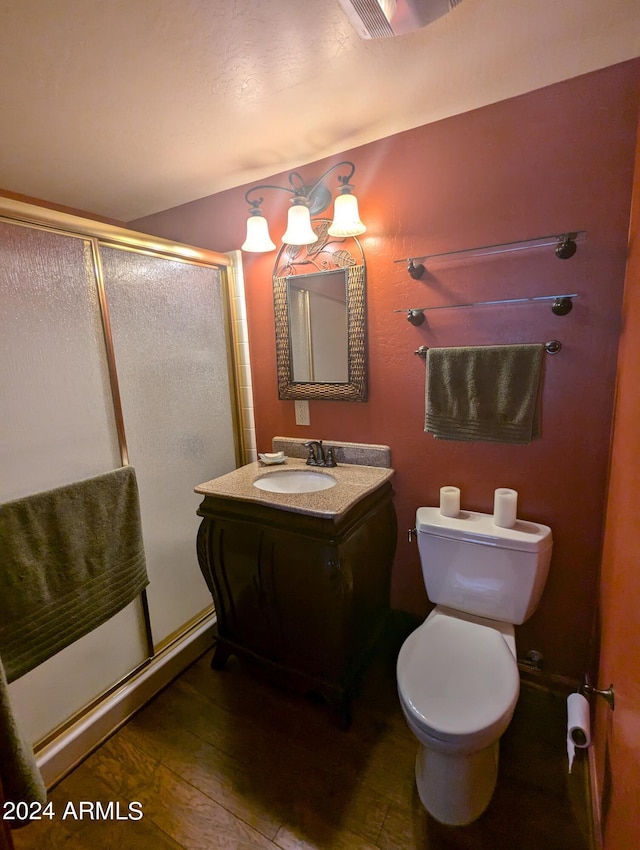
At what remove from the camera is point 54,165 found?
1.62 meters

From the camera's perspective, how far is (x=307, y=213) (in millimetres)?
1553

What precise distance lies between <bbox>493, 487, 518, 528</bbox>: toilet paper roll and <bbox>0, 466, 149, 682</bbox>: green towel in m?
1.34

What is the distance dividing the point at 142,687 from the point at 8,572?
0.81 meters

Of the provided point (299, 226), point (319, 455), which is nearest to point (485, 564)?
point (319, 455)

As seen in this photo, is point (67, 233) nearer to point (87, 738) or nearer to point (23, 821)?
point (23, 821)

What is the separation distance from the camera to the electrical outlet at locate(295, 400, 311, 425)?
6.22 ft

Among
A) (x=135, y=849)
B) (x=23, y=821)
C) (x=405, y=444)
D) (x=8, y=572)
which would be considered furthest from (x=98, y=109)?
(x=135, y=849)

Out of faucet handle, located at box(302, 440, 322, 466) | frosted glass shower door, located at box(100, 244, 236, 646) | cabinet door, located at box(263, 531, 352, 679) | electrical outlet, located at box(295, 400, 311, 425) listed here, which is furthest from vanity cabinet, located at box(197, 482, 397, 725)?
electrical outlet, located at box(295, 400, 311, 425)

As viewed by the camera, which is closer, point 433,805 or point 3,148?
point 433,805

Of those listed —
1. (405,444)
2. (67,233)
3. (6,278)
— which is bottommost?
(405,444)

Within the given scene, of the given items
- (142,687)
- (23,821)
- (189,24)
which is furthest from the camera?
(142,687)

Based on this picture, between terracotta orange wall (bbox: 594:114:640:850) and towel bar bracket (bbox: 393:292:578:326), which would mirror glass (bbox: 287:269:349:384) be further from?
terracotta orange wall (bbox: 594:114:640:850)

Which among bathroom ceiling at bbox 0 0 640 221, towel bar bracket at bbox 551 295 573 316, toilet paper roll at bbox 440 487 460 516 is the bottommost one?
toilet paper roll at bbox 440 487 460 516

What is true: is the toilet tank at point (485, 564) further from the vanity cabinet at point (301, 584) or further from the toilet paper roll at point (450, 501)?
the vanity cabinet at point (301, 584)
